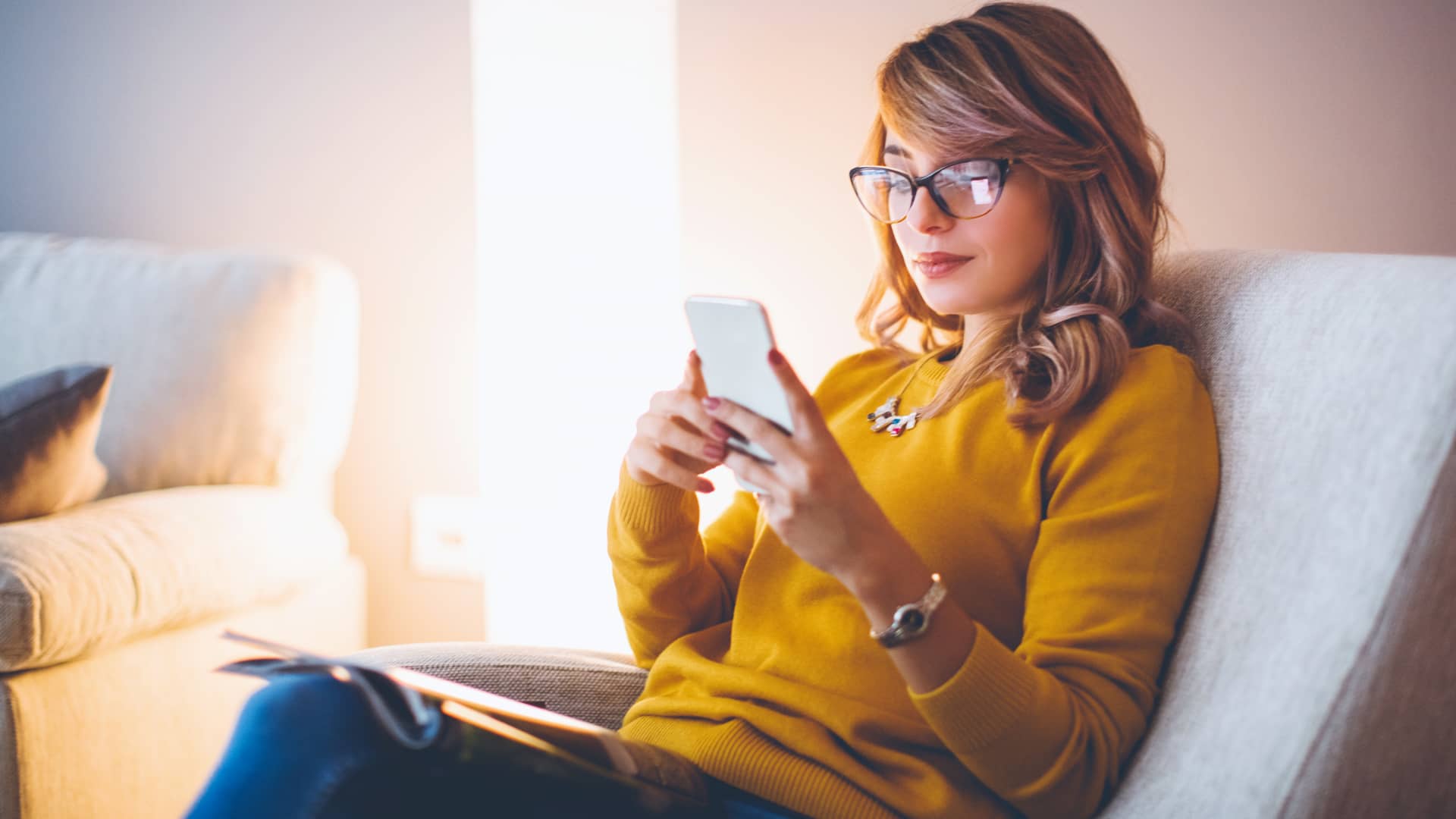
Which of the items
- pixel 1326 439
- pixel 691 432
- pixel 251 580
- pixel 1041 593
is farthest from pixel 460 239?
pixel 1326 439

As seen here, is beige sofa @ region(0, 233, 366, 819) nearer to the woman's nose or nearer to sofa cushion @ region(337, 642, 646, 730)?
sofa cushion @ region(337, 642, 646, 730)

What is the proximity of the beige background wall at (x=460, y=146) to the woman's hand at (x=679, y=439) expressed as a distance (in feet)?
1.89

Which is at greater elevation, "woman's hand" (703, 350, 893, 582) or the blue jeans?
"woman's hand" (703, 350, 893, 582)

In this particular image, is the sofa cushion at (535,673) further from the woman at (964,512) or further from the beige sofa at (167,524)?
the beige sofa at (167,524)

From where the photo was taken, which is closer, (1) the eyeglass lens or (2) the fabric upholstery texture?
(1) the eyeglass lens

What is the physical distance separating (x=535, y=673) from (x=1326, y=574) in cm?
73

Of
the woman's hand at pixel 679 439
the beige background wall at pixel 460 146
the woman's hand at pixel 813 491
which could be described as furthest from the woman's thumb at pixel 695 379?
the beige background wall at pixel 460 146

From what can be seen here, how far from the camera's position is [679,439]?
0.93 m

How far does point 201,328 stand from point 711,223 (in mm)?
Result: 825

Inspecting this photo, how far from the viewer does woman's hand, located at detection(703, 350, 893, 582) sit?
75 centimetres

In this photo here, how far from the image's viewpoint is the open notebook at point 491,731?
0.69 metres

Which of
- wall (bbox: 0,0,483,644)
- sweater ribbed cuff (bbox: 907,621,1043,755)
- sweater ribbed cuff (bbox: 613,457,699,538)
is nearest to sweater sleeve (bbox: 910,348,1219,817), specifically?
sweater ribbed cuff (bbox: 907,621,1043,755)

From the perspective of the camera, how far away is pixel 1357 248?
1.22m

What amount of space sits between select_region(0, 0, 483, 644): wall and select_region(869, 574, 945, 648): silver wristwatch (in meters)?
1.29
